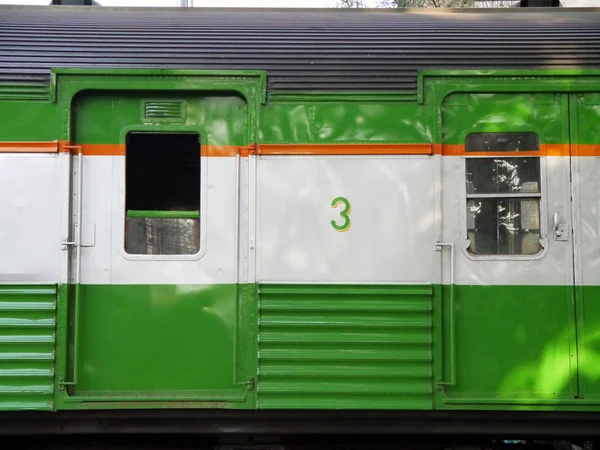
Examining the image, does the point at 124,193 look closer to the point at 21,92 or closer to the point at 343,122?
the point at 21,92

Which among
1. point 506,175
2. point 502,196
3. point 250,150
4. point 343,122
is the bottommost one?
point 502,196

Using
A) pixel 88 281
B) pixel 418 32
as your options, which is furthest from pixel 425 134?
pixel 88 281

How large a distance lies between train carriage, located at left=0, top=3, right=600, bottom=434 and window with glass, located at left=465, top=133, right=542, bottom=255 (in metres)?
0.01

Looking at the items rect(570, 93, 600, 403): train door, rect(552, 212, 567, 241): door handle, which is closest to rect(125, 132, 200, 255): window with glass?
rect(552, 212, 567, 241): door handle

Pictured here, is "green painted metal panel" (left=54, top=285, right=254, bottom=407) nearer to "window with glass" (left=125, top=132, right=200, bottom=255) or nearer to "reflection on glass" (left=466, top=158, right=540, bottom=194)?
"window with glass" (left=125, top=132, right=200, bottom=255)

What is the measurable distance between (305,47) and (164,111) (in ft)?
3.65

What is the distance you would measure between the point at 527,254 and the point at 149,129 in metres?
2.73

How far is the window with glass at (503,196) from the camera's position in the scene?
4496 millimetres

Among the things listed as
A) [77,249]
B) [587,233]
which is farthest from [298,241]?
[587,233]

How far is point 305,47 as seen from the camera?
15.5 feet

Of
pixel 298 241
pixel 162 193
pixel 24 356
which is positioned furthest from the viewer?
pixel 162 193

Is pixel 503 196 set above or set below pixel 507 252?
above

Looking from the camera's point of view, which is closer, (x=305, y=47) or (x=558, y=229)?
(x=558, y=229)

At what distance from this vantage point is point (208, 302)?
444cm
